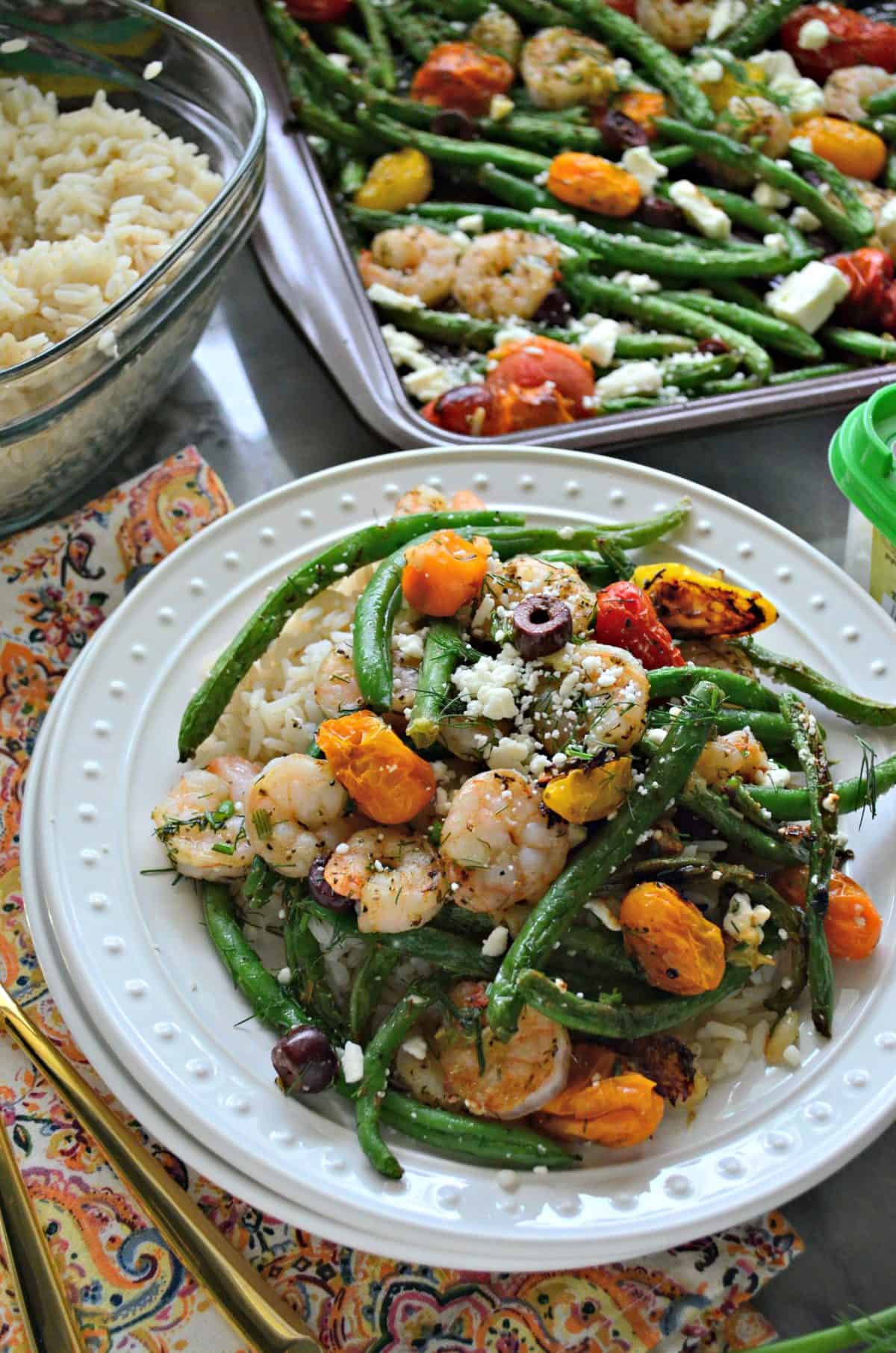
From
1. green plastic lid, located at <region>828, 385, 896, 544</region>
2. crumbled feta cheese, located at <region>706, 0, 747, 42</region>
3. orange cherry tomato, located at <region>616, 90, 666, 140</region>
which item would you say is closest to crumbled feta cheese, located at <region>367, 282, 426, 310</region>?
orange cherry tomato, located at <region>616, 90, 666, 140</region>

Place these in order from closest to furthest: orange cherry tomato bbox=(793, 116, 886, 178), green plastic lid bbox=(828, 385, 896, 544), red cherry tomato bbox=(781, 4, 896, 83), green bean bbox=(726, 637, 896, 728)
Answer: green bean bbox=(726, 637, 896, 728), green plastic lid bbox=(828, 385, 896, 544), orange cherry tomato bbox=(793, 116, 886, 178), red cherry tomato bbox=(781, 4, 896, 83)

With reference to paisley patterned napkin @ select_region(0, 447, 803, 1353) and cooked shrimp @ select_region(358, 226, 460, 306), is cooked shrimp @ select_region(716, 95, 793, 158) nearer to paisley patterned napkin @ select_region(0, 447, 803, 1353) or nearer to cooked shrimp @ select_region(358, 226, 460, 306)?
cooked shrimp @ select_region(358, 226, 460, 306)

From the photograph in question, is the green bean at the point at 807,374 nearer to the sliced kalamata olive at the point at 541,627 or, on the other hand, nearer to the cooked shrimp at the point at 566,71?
the cooked shrimp at the point at 566,71

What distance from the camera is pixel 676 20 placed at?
13.3 feet

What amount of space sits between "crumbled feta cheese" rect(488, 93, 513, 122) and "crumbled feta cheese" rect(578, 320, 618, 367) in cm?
94

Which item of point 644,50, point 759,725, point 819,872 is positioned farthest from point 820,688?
point 644,50

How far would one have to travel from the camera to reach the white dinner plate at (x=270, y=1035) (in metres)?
1.78

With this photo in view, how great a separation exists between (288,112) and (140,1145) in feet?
9.82

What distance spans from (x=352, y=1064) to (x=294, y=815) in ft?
1.29

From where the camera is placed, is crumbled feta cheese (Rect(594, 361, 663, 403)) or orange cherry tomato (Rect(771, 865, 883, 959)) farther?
crumbled feta cheese (Rect(594, 361, 663, 403))

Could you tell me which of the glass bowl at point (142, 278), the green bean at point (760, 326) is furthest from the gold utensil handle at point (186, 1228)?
the green bean at point (760, 326)

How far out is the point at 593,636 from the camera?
2.20 m

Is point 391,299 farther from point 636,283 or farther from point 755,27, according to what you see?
point 755,27

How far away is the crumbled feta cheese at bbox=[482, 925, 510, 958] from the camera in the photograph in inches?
75.3
